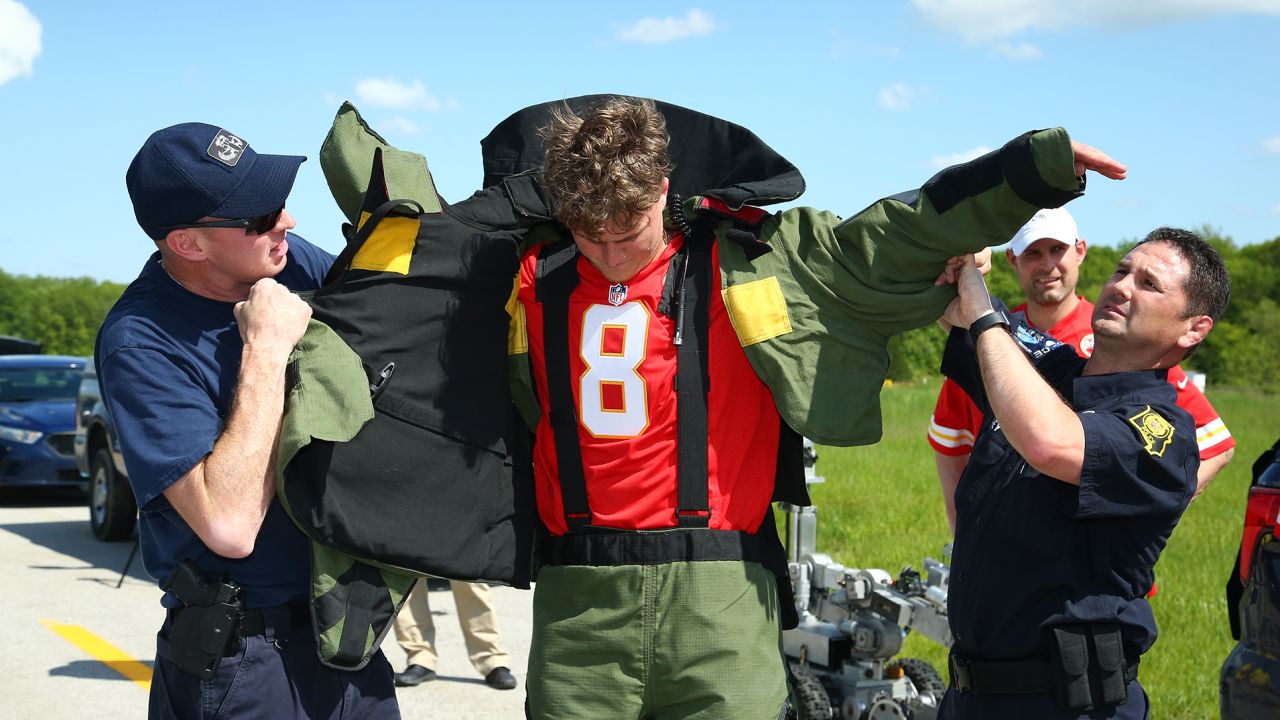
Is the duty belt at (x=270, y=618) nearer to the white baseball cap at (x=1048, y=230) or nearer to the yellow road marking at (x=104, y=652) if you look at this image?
the white baseball cap at (x=1048, y=230)

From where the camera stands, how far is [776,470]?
329 centimetres

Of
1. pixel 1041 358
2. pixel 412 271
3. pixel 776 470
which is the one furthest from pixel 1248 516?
pixel 412 271

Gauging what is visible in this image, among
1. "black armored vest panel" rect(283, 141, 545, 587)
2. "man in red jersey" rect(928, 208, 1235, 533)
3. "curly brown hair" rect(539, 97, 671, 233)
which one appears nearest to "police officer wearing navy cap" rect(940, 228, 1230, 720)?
"curly brown hair" rect(539, 97, 671, 233)

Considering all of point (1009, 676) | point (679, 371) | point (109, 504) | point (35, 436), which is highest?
point (679, 371)

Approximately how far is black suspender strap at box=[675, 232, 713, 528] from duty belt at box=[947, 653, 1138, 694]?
0.82 meters

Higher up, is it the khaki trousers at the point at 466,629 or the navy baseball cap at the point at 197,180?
the navy baseball cap at the point at 197,180

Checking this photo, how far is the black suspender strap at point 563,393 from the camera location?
317 centimetres

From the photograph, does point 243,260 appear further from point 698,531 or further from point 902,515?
point 902,515

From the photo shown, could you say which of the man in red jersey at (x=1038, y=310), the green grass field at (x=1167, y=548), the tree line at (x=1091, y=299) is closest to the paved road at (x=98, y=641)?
the green grass field at (x=1167, y=548)

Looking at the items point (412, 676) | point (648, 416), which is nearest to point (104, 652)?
point (412, 676)

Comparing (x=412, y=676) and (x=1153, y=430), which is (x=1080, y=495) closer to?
(x=1153, y=430)

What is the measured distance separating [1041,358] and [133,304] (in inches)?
97.7

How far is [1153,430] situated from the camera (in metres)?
2.94

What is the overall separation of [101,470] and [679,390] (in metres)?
9.97
